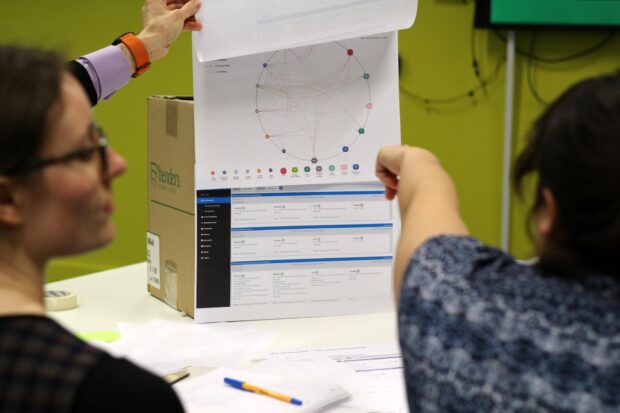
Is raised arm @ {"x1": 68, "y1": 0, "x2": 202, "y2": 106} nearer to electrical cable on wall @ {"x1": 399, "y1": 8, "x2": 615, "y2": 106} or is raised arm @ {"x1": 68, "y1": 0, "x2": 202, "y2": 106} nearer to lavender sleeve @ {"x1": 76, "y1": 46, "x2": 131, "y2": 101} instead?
lavender sleeve @ {"x1": 76, "y1": 46, "x2": 131, "y2": 101}

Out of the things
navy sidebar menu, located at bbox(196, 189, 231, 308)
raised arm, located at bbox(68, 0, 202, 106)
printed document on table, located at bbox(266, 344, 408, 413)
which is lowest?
printed document on table, located at bbox(266, 344, 408, 413)

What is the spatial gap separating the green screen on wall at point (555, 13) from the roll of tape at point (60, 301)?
2191 mm

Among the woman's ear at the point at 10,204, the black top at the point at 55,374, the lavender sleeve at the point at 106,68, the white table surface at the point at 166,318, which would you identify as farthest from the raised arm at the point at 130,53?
the black top at the point at 55,374

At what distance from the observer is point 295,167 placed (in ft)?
5.83

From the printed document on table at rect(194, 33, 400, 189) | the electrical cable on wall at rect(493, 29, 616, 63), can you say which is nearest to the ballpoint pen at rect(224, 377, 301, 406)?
the printed document on table at rect(194, 33, 400, 189)

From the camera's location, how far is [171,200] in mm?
1814

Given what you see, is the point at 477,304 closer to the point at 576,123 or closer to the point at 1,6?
the point at 576,123

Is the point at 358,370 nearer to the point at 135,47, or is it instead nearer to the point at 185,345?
the point at 185,345

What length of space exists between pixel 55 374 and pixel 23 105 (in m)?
0.27

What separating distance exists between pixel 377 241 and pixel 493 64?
190 centimetres

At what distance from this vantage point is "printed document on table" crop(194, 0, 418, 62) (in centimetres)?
170

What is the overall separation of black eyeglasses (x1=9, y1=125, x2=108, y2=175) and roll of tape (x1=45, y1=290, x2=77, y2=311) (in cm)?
92

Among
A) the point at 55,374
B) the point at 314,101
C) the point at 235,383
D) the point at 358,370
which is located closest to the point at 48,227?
the point at 55,374

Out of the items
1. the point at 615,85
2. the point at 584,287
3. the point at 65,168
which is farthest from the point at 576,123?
the point at 65,168
